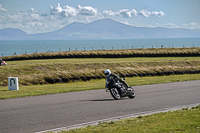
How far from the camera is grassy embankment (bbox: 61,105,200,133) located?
826 centimetres

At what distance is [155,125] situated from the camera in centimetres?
888

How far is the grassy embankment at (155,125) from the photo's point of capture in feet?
27.1

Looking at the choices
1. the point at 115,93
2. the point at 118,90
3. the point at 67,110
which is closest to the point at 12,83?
the point at 115,93

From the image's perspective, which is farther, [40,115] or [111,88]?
[111,88]

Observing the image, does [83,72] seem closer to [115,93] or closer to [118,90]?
[115,93]

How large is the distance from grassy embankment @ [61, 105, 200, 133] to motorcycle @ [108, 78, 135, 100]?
5.23 meters

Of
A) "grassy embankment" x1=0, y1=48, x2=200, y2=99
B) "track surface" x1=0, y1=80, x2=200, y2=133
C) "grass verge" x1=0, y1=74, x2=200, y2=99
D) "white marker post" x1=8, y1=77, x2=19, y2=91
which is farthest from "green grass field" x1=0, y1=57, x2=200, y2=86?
"track surface" x1=0, y1=80, x2=200, y2=133

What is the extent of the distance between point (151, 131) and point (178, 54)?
5791 centimetres

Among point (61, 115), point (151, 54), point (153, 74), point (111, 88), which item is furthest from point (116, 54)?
point (61, 115)

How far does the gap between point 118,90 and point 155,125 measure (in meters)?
7.01

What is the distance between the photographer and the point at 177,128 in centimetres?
834

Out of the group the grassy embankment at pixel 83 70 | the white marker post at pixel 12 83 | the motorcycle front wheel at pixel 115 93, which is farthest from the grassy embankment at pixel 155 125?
the grassy embankment at pixel 83 70

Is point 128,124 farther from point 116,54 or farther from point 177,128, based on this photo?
point 116,54

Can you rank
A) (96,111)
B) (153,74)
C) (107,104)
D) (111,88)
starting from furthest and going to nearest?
(153,74) < (111,88) < (107,104) < (96,111)
